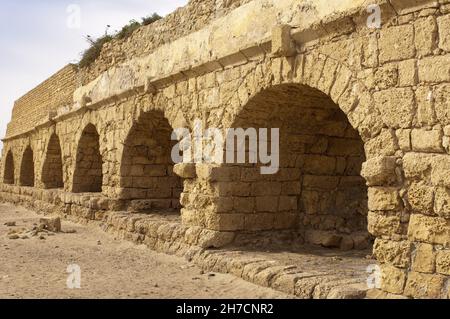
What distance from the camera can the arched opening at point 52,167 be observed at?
1436cm

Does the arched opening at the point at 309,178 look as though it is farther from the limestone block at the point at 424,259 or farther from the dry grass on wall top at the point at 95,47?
the dry grass on wall top at the point at 95,47

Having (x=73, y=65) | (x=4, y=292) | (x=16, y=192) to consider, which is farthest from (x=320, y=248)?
(x=16, y=192)

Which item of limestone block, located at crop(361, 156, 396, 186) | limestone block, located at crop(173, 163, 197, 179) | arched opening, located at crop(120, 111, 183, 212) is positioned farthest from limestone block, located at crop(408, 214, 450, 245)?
arched opening, located at crop(120, 111, 183, 212)

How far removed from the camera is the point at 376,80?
14.3 feet

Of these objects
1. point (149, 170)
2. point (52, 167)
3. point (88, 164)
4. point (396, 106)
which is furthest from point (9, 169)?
point (396, 106)

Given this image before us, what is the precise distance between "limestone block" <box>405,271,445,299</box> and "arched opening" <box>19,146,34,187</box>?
627 inches

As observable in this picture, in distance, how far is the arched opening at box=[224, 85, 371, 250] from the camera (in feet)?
20.4

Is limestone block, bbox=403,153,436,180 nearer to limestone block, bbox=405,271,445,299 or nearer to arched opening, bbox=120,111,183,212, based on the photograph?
limestone block, bbox=405,271,445,299

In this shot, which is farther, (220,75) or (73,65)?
(73,65)

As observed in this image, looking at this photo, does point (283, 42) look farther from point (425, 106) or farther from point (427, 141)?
point (427, 141)

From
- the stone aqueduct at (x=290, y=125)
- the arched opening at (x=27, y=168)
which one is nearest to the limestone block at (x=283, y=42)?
the stone aqueduct at (x=290, y=125)

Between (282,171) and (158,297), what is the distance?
8.43 ft

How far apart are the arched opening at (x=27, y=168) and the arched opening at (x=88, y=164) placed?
6.73 metres

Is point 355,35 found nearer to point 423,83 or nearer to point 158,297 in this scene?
point 423,83
